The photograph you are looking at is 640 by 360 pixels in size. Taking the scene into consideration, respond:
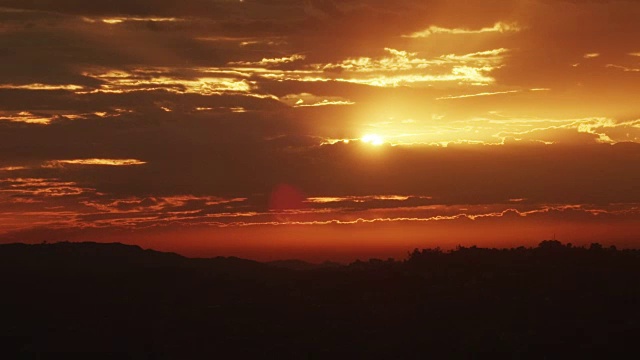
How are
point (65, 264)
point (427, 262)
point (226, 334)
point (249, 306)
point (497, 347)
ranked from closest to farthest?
point (497, 347)
point (226, 334)
point (249, 306)
point (427, 262)
point (65, 264)

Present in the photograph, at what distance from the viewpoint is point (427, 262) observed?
7219cm

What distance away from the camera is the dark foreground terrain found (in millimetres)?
57125

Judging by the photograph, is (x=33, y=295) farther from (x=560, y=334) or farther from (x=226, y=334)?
(x=560, y=334)

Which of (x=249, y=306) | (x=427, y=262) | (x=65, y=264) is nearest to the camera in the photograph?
(x=249, y=306)

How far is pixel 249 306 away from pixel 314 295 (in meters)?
4.73

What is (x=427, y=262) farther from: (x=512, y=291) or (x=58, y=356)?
(x=58, y=356)

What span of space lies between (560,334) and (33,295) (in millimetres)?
35942

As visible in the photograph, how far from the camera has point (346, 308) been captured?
2530 inches

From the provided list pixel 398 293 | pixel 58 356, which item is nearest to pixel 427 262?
pixel 398 293

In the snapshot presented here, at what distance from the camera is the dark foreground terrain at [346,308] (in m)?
57.1

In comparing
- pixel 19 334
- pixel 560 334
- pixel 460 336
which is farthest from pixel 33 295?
pixel 560 334

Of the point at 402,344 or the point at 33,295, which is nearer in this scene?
the point at 402,344

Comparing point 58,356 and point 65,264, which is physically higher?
point 65,264

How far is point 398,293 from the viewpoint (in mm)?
65750
